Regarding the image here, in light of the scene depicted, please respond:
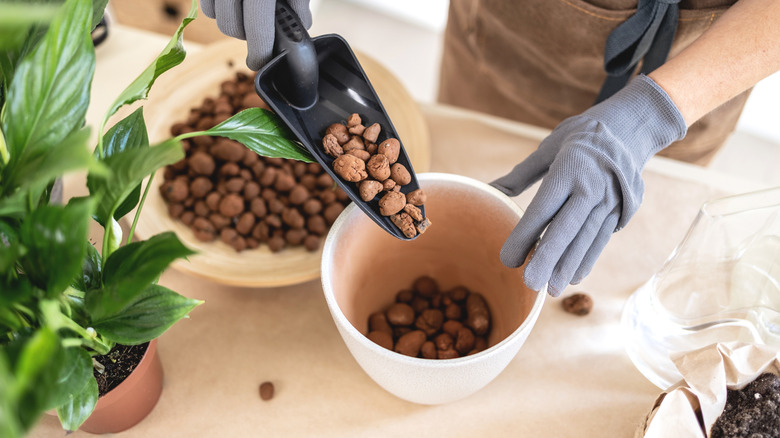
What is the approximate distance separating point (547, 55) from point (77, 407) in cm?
80

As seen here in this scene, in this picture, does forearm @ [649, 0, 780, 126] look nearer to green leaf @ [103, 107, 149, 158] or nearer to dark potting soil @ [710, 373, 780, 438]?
dark potting soil @ [710, 373, 780, 438]

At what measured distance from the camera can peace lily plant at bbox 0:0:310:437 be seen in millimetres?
357

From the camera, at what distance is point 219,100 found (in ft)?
2.98

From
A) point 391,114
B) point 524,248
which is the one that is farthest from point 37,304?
point 391,114

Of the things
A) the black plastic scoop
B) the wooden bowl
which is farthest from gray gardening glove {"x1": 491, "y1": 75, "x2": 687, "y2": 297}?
the wooden bowl

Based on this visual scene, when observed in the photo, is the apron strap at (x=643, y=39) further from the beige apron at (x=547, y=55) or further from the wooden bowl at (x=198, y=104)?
the wooden bowl at (x=198, y=104)

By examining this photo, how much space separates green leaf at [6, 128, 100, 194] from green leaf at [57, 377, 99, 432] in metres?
0.19

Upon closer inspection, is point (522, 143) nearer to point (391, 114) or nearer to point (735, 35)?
point (391, 114)

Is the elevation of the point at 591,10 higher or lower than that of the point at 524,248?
higher

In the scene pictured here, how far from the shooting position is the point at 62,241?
0.39m

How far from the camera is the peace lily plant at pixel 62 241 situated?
36 centimetres

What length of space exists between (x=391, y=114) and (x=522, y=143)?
22 cm

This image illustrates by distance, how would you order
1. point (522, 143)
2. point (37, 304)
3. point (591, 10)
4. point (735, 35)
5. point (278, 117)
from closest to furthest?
1. point (37, 304)
2. point (278, 117)
3. point (735, 35)
4. point (591, 10)
5. point (522, 143)

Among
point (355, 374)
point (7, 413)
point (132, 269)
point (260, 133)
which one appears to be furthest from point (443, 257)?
point (7, 413)
